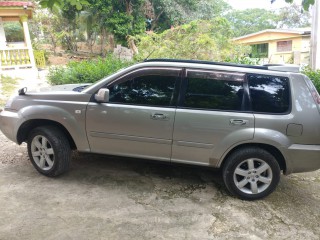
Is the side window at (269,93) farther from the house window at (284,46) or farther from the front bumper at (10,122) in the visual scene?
the house window at (284,46)

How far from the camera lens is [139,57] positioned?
1007cm

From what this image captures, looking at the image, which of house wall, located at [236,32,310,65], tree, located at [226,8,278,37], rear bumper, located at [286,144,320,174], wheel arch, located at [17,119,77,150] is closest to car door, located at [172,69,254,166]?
rear bumper, located at [286,144,320,174]

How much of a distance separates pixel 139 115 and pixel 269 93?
156cm

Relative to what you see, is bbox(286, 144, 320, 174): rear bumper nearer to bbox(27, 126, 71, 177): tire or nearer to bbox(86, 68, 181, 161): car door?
bbox(86, 68, 181, 161): car door

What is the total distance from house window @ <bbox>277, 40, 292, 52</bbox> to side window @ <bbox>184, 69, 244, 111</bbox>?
24400 millimetres

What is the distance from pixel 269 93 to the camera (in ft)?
11.0

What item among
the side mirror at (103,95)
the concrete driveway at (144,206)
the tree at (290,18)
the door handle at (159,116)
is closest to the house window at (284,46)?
the tree at (290,18)

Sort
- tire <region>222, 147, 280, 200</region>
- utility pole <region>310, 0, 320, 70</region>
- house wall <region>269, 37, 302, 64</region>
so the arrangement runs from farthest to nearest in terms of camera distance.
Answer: house wall <region>269, 37, 302, 64</region> < utility pole <region>310, 0, 320, 70</region> < tire <region>222, 147, 280, 200</region>

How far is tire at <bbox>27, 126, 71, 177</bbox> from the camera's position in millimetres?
3830

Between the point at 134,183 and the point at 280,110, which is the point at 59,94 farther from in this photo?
the point at 280,110

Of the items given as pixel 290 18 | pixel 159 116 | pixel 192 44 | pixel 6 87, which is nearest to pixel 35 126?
pixel 159 116

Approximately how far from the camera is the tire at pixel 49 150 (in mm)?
3830

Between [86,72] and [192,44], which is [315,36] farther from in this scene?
[86,72]

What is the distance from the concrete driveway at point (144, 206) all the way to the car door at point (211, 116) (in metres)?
0.58
